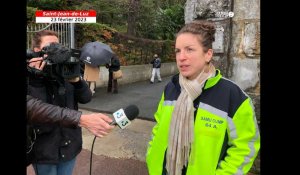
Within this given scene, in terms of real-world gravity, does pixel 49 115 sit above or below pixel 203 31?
below

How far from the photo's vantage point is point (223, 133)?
1.91 meters

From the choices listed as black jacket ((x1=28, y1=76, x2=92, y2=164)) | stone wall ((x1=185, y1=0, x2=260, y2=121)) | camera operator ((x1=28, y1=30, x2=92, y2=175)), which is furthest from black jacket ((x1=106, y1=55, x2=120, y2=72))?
black jacket ((x1=28, y1=76, x2=92, y2=164))

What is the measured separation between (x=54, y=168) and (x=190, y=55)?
1289 millimetres

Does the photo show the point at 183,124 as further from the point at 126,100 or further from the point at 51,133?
the point at 126,100

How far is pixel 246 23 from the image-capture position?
3.22 meters

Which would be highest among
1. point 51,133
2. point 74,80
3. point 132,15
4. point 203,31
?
point 132,15

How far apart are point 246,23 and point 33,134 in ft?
7.55

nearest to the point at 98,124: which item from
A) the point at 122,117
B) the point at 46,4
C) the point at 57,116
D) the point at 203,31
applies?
the point at 122,117

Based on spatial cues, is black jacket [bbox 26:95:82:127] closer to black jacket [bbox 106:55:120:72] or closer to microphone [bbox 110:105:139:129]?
microphone [bbox 110:105:139:129]

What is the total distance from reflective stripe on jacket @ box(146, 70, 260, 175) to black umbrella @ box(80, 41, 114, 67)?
0.75 meters

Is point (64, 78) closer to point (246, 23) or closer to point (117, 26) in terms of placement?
point (246, 23)

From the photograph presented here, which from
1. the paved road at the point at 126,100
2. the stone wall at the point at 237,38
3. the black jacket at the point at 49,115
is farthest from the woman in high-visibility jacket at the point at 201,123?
the paved road at the point at 126,100

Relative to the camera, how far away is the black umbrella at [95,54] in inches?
87.3
